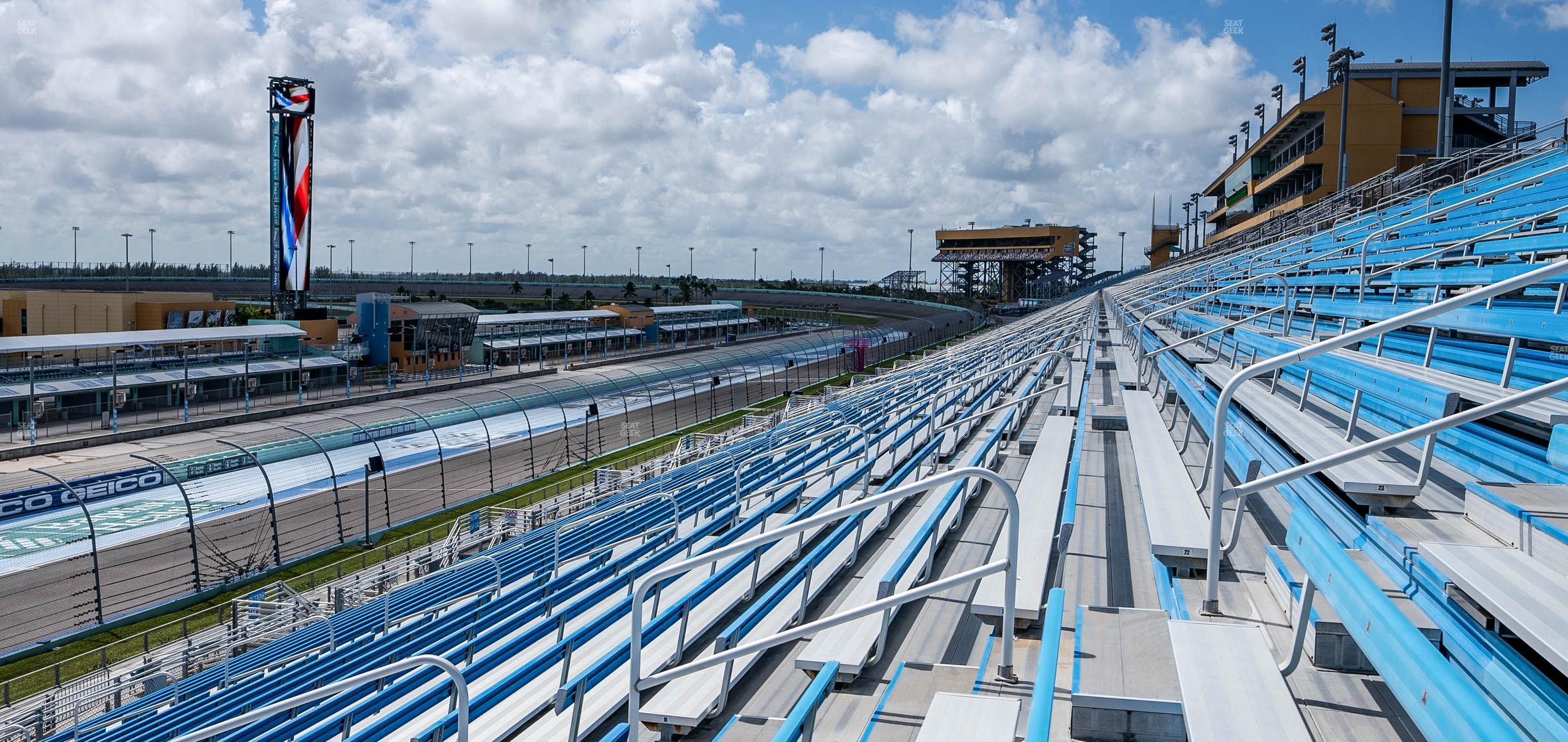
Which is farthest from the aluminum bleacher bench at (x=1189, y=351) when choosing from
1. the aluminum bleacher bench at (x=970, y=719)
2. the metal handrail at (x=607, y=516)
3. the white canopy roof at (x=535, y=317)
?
the white canopy roof at (x=535, y=317)

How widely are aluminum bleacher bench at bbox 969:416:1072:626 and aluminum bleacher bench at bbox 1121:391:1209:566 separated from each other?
46 cm

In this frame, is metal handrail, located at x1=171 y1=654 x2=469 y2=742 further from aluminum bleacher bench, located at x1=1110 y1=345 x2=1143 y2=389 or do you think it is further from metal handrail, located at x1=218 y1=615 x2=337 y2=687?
aluminum bleacher bench, located at x1=1110 y1=345 x2=1143 y2=389

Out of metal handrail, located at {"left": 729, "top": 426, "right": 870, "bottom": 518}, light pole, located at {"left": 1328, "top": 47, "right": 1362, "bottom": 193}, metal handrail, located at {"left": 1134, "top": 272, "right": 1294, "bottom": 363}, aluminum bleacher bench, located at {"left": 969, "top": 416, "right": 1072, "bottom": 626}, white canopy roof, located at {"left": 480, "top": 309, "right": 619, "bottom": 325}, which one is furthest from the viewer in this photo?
white canopy roof, located at {"left": 480, "top": 309, "right": 619, "bottom": 325}

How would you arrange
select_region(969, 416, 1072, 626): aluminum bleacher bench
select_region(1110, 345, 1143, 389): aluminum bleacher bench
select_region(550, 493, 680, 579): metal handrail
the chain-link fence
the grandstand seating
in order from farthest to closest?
the chain-link fence → select_region(1110, 345, 1143, 389): aluminum bleacher bench → select_region(550, 493, 680, 579): metal handrail → select_region(969, 416, 1072, 626): aluminum bleacher bench → the grandstand seating

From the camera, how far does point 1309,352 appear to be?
275cm

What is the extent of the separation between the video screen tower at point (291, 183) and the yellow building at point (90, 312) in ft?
17.0

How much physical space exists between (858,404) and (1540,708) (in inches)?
477

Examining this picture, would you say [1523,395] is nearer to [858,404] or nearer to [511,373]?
[858,404]

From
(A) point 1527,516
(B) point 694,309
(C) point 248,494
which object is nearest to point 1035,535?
(A) point 1527,516

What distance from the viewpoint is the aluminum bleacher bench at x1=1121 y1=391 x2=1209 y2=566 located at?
3730 millimetres

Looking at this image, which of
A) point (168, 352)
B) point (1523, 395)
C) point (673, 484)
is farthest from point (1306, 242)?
point (168, 352)

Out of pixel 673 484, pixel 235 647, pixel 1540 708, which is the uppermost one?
pixel 1540 708

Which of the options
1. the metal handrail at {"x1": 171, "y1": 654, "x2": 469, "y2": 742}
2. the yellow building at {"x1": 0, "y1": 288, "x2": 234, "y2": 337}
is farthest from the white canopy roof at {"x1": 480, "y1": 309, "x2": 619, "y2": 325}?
the metal handrail at {"x1": 171, "y1": 654, "x2": 469, "y2": 742}

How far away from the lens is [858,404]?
13930 millimetres
